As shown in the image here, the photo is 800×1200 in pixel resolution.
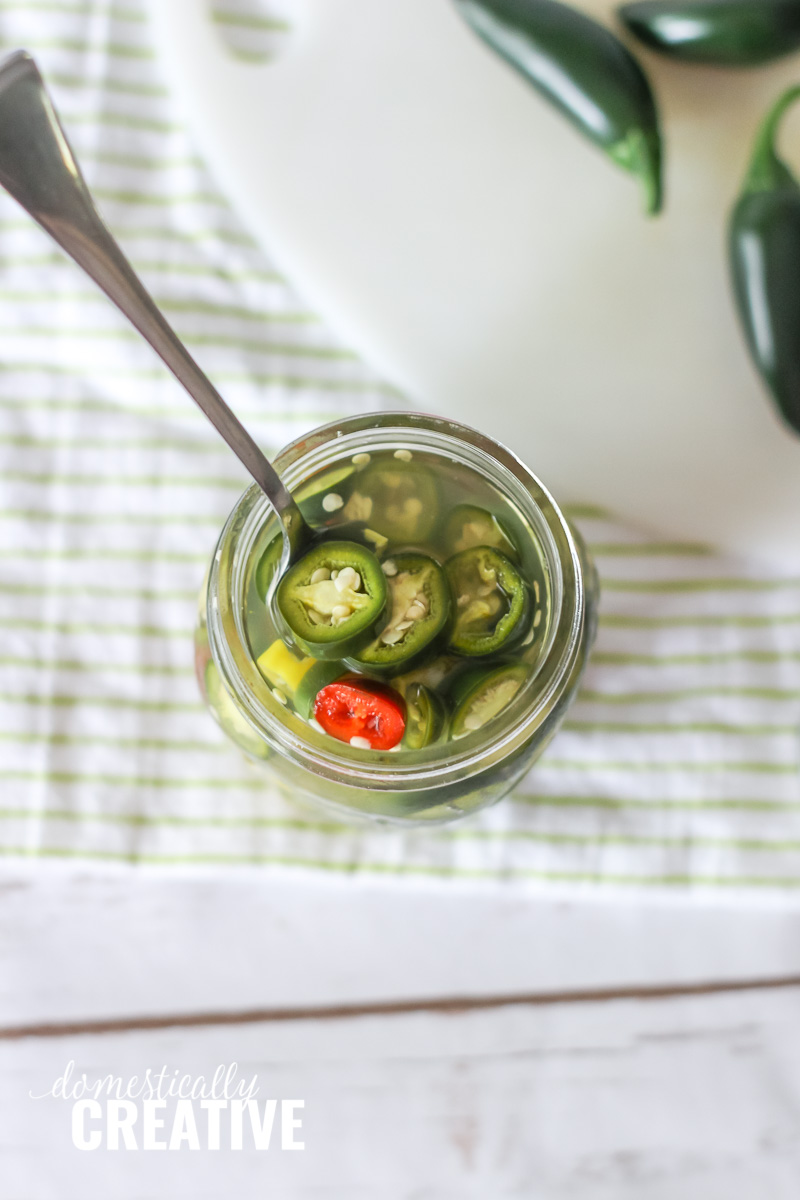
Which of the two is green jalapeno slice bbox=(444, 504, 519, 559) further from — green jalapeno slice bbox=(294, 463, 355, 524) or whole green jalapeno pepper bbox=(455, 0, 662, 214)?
whole green jalapeno pepper bbox=(455, 0, 662, 214)

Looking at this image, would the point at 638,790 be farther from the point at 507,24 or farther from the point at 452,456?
the point at 507,24

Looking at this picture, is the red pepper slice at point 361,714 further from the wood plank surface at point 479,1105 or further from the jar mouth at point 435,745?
the wood plank surface at point 479,1105

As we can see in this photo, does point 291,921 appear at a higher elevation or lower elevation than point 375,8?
lower

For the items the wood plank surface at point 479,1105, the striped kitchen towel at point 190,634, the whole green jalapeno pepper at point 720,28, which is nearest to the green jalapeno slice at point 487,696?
the striped kitchen towel at point 190,634

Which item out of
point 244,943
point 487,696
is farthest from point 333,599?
point 244,943

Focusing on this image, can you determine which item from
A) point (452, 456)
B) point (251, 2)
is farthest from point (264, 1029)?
point (251, 2)

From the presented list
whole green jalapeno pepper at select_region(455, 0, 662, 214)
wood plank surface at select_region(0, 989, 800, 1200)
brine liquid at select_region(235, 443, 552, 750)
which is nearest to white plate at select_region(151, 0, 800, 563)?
whole green jalapeno pepper at select_region(455, 0, 662, 214)

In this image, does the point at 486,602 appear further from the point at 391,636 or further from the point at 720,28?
the point at 720,28
